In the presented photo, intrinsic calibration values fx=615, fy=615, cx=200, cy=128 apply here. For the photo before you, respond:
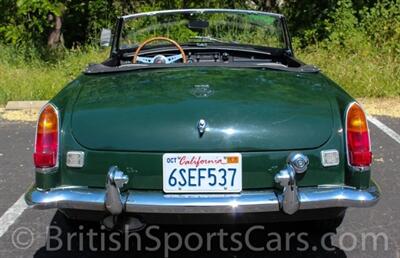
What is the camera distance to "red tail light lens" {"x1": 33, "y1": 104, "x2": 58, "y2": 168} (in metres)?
3.15

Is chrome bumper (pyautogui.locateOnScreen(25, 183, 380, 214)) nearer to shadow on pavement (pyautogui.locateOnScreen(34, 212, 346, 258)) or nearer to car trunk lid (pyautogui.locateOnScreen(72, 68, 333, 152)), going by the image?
car trunk lid (pyautogui.locateOnScreen(72, 68, 333, 152))

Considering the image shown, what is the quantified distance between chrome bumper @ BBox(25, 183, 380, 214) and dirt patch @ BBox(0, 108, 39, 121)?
4793mm

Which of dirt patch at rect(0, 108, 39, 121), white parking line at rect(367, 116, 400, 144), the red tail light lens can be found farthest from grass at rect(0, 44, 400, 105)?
the red tail light lens

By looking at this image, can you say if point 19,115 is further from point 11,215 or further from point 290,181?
point 290,181

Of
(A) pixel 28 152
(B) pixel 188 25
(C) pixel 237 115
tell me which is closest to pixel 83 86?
(C) pixel 237 115

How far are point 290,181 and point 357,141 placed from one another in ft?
1.51

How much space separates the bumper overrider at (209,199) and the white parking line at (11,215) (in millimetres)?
1058

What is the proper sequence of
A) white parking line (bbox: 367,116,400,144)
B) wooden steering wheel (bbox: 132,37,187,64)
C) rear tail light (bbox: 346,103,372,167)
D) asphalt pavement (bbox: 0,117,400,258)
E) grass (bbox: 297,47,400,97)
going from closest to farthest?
rear tail light (bbox: 346,103,372,167)
asphalt pavement (bbox: 0,117,400,258)
wooden steering wheel (bbox: 132,37,187,64)
white parking line (bbox: 367,116,400,144)
grass (bbox: 297,47,400,97)

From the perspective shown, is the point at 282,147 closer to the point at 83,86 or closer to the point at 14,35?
the point at 83,86

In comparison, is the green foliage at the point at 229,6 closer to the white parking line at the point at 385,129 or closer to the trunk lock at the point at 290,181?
the white parking line at the point at 385,129

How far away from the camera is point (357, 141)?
124 inches

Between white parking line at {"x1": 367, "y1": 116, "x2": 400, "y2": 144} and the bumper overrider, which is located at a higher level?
the bumper overrider

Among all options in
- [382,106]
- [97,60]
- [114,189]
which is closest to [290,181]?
[114,189]

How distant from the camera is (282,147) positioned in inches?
120
